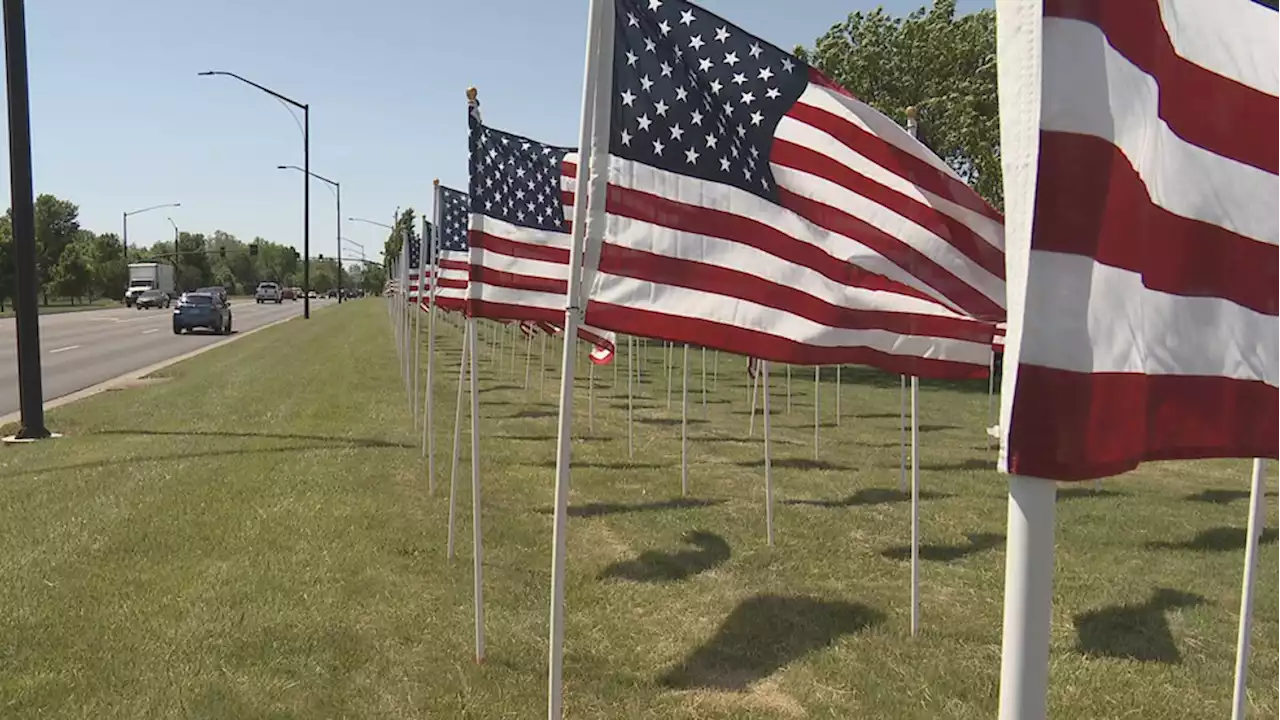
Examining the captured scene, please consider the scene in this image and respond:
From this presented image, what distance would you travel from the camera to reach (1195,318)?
8.15 ft

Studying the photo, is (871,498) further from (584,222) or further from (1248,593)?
(584,222)

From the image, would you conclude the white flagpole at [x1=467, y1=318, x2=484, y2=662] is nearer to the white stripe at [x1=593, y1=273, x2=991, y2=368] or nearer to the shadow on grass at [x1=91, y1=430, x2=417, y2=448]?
the white stripe at [x1=593, y1=273, x2=991, y2=368]

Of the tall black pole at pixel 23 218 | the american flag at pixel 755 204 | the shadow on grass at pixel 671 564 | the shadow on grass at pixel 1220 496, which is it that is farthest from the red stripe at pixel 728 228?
the tall black pole at pixel 23 218

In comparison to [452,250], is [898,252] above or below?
below

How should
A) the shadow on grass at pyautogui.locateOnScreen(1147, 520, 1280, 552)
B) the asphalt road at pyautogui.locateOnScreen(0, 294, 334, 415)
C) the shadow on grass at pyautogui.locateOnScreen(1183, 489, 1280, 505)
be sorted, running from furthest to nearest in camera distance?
the asphalt road at pyautogui.locateOnScreen(0, 294, 334, 415), the shadow on grass at pyautogui.locateOnScreen(1183, 489, 1280, 505), the shadow on grass at pyautogui.locateOnScreen(1147, 520, 1280, 552)

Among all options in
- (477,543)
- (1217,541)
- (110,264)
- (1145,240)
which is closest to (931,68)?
(1217,541)

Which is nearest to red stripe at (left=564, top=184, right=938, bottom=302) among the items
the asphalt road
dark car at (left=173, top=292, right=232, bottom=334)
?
the asphalt road

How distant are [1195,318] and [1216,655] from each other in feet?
12.3

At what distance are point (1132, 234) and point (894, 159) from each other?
2.20m

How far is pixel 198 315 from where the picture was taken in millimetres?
36062

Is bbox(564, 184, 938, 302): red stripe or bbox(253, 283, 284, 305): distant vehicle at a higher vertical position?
bbox(564, 184, 938, 302): red stripe

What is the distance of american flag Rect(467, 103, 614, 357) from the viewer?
6.12 m

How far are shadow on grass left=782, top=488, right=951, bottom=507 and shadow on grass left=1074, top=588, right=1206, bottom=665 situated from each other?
3094 millimetres

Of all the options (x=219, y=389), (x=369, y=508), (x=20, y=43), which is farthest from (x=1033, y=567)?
(x=219, y=389)
